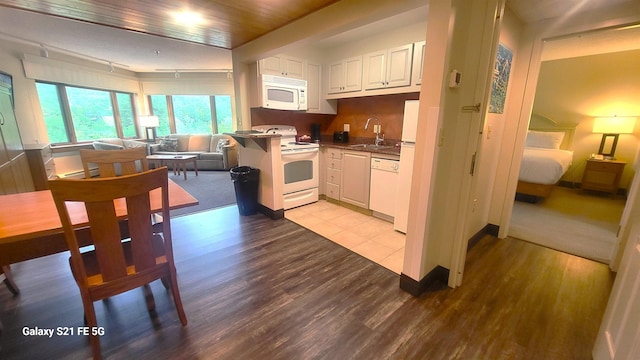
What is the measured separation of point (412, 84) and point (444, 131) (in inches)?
62.6

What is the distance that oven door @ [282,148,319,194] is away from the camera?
3.31 meters

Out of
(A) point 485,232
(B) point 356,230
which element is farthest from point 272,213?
(A) point 485,232

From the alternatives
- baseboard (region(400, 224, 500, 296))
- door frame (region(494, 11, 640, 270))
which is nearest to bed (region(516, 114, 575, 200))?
door frame (region(494, 11, 640, 270))

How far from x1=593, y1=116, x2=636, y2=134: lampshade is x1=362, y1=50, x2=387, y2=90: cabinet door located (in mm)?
4087

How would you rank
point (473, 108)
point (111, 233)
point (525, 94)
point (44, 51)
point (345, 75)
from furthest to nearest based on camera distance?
point (44, 51) → point (345, 75) → point (525, 94) → point (473, 108) → point (111, 233)

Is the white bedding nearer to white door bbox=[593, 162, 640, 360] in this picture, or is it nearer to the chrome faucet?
the chrome faucet

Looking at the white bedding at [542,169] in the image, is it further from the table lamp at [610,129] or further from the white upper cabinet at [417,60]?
the white upper cabinet at [417,60]

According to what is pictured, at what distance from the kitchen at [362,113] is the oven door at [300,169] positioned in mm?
216

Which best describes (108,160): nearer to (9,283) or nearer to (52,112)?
(9,283)

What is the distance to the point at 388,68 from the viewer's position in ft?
10.4

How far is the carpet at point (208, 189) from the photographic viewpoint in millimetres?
3648

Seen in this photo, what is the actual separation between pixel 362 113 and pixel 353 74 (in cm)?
64

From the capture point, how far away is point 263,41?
2861mm

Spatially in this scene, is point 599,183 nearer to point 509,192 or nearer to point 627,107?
point 627,107
